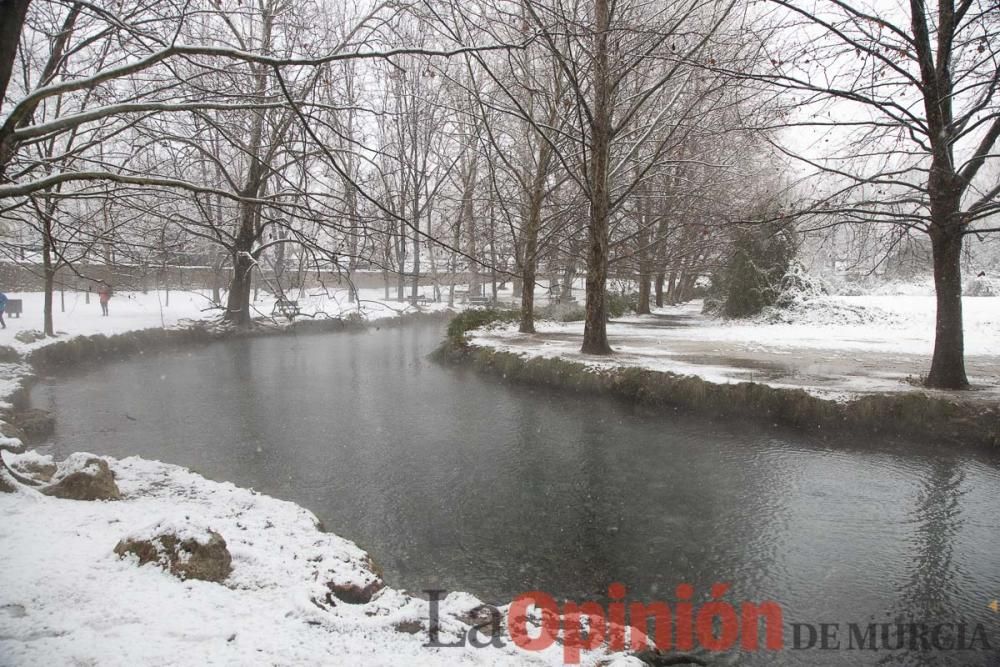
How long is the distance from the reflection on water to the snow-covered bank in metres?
1.05

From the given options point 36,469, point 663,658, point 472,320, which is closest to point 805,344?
point 472,320

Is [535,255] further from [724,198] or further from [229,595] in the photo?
[229,595]

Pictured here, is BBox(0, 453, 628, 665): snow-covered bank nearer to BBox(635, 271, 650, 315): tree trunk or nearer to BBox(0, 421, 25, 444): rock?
BBox(0, 421, 25, 444): rock

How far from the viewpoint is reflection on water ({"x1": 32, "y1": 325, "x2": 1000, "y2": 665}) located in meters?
4.54

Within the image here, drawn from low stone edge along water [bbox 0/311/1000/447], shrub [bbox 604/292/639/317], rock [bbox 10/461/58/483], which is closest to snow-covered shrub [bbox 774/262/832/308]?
shrub [bbox 604/292/639/317]

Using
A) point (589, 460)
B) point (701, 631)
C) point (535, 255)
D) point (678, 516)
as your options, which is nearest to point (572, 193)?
point (535, 255)

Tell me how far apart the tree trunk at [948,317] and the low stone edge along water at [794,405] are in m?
1.05

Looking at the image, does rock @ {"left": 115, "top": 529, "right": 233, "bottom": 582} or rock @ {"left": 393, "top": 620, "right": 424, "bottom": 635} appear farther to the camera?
rock @ {"left": 115, "top": 529, "right": 233, "bottom": 582}

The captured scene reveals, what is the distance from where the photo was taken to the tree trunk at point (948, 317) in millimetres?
8508

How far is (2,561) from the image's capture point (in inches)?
125

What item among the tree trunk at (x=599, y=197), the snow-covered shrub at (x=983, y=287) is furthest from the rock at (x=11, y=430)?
the snow-covered shrub at (x=983, y=287)

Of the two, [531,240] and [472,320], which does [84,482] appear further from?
[472,320]

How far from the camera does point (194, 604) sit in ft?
9.98

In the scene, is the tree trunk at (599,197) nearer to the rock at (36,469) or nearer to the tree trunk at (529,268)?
the tree trunk at (529,268)
